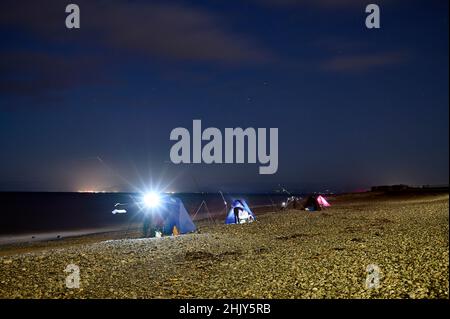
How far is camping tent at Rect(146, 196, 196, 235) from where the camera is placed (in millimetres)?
22938

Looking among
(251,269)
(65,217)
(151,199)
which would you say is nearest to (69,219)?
(65,217)

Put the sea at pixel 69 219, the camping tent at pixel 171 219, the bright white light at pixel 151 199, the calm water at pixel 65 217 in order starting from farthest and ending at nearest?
the calm water at pixel 65 217, the sea at pixel 69 219, the bright white light at pixel 151 199, the camping tent at pixel 171 219

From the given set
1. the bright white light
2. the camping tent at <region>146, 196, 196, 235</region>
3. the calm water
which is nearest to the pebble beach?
the camping tent at <region>146, 196, 196, 235</region>

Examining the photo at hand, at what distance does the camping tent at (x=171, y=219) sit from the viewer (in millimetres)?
22938

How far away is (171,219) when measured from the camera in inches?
912

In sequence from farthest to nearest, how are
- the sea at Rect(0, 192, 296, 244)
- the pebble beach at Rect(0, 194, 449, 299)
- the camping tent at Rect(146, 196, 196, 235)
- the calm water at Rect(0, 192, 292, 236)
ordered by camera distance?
the calm water at Rect(0, 192, 292, 236), the sea at Rect(0, 192, 296, 244), the camping tent at Rect(146, 196, 196, 235), the pebble beach at Rect(0, 194, 449, 299)

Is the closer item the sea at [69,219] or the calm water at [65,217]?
the sea at [69,219]

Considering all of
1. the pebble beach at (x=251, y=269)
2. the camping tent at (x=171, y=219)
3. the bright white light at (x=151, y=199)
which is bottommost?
the pebble beach at (x=251, y=269)

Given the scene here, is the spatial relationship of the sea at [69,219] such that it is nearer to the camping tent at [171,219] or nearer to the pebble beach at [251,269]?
the camping tent at [171,219]

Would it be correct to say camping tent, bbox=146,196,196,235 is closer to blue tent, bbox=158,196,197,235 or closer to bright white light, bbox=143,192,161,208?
blue tent, bbox=158,196,197,235

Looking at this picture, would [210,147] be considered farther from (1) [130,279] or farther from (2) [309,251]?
(1) [130,279]

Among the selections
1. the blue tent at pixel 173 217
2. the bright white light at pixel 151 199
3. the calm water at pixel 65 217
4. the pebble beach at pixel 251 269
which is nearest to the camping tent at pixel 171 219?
the blue tent at pixel 173 217

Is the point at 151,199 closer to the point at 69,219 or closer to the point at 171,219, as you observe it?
the point at 171,219

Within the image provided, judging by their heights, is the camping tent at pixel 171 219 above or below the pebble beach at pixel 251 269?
above
